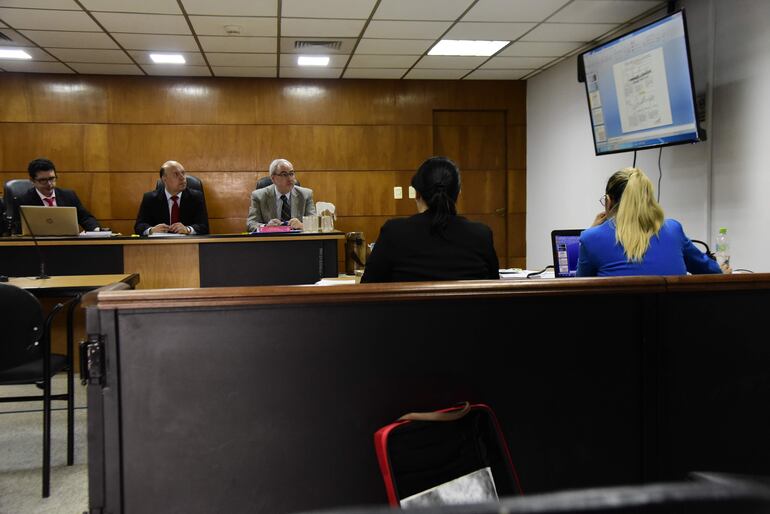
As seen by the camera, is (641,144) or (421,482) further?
(641,144)

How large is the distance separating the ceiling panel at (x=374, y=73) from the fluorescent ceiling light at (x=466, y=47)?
859 millimetres

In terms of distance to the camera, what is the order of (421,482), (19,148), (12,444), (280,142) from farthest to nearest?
1. (280,142)
2. (19,148)
3. (12,444)
4. (421,482)

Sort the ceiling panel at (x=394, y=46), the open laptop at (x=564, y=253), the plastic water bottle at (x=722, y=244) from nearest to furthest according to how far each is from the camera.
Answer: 1. the open laptop at (x=564, y=253)
2. the plastic water bottle at (x=722, y=244)
3. the ceiling panel at (x=394, y=46)

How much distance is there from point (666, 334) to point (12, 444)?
10.3 ft

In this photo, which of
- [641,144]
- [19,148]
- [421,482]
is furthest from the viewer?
[19,148]

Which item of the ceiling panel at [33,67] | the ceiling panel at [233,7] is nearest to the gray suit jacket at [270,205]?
the ceiling panel at [233,7]

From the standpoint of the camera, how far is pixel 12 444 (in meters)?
3.00

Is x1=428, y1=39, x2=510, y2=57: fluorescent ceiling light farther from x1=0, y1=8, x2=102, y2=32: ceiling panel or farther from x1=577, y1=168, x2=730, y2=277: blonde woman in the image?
x1=577, y1=168, x2=730, y2=277: blonde woman

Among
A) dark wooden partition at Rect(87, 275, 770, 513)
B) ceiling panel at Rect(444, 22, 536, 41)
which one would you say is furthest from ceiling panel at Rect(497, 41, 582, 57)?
dark wooden partition at Rect(87, 275, 770, 513)

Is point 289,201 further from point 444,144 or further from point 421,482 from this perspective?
point 421,482

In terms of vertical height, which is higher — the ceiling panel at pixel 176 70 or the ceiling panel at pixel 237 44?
the ceiling panel at pixel 176 70

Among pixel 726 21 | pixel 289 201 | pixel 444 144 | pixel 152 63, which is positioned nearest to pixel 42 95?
pixel 152 63

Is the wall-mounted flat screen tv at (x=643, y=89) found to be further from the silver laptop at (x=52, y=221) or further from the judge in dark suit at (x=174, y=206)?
the silver laptop at (x=52, y=221)

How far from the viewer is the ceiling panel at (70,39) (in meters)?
5.21
